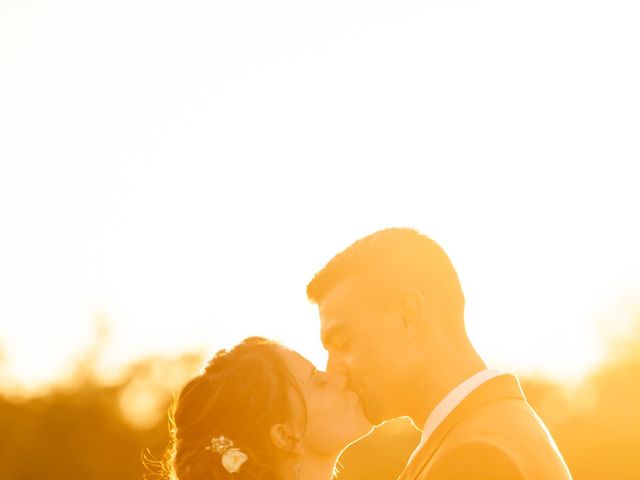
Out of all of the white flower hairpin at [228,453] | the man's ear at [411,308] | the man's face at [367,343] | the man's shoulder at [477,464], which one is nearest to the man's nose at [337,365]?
the man's face at [367,343]

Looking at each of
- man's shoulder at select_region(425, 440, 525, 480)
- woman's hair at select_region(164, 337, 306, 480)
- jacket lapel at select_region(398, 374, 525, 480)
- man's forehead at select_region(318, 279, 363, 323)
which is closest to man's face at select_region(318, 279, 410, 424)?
man's forehead at select_region(318, 279, 363, 323)

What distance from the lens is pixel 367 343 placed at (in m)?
6.09

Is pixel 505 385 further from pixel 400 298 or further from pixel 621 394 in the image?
pixel 621 394

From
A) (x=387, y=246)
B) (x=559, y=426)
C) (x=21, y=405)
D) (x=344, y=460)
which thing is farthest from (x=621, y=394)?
(x=387, y=246)

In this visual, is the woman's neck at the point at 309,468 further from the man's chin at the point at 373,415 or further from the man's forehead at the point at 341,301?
the man's forehead at the point at 341,301

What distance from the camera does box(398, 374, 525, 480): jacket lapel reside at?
5.28 m

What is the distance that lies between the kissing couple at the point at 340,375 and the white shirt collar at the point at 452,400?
0.63ft

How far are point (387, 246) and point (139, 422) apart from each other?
1505 inches

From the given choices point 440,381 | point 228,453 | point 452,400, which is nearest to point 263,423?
point 228,453

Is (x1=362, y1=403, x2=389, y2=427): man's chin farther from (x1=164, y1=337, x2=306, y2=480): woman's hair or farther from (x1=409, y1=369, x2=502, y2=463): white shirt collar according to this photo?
(x1=409, y1=369, x2=502, y2=463): white shirt collar

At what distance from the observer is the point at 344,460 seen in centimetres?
3584

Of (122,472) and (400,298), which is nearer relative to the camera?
(400,298)

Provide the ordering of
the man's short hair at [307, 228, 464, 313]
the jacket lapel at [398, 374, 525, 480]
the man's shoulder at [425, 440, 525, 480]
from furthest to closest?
the man's short hair at [307, 228, 464, 313] → the jacket lapel at [398, 374, 525, 480] → the man's shoulder at [425, 440, 525, 480]

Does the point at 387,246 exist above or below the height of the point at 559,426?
below
